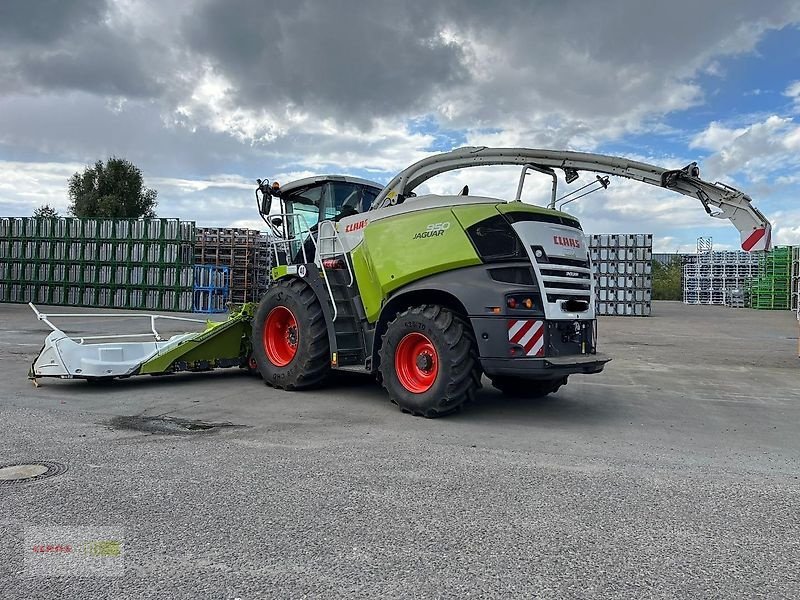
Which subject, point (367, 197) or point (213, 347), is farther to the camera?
point (367, 197)

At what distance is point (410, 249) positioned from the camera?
742 centimetres

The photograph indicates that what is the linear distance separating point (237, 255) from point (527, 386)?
22885 mm

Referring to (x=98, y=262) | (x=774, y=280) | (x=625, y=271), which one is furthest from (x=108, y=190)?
(x=774, y=280)

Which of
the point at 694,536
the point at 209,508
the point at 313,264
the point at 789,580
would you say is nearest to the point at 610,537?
the point at 694,536

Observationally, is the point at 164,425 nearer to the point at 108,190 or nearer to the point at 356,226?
the point at 356,226

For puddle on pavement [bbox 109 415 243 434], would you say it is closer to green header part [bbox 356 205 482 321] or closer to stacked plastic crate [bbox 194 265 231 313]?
green header part [bbox 356 205 482 321]

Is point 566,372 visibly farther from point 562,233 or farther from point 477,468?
point 477,468

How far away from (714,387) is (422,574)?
828 cm

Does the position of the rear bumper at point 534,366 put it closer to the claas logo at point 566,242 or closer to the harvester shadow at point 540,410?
the harvester shadow at point 540,410

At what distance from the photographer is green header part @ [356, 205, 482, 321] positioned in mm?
7047

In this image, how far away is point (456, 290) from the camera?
6.96 meters

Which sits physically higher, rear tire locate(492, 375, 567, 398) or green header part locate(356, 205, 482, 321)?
green header part locate(356, 205, 482, 321)
